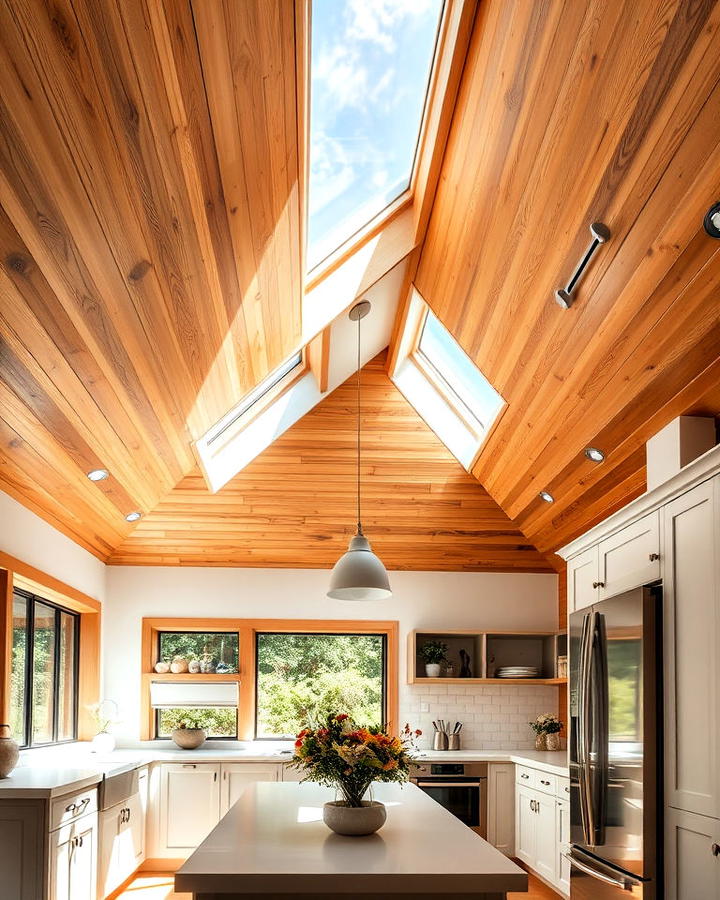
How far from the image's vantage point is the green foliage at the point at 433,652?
347 inches

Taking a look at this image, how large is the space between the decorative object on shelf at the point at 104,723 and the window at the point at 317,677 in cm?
126

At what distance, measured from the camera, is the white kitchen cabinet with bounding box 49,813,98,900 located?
5074 millimetres

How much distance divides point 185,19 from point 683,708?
10.2ft

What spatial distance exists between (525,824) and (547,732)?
1.14 metres

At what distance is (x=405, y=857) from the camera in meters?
3.39

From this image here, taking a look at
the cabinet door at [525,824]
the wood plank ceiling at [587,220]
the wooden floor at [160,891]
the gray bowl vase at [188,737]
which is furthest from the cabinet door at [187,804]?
the wood plank ceiling at [587,220]

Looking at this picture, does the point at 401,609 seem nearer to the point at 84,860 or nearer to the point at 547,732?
the point at 547,732

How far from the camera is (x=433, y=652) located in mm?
8820

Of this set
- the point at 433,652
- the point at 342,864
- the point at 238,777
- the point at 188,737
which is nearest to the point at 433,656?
the point at 433,652

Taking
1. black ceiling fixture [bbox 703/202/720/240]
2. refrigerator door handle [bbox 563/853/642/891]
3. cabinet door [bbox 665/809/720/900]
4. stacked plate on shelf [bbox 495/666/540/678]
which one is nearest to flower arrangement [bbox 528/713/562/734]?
stacked plate on shelf [bbox 495/666/540/678]

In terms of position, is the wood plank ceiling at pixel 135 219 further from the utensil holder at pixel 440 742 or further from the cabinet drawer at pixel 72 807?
the utensil holder at pixel 440 742

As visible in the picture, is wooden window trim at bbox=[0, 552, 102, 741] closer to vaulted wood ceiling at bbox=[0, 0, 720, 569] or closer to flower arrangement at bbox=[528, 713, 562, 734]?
vaulted wood ceiling at bbox=[0, 0, 720, 569]

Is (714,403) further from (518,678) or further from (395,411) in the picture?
(518,678)

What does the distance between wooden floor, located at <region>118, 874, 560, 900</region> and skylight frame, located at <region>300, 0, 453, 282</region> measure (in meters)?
4.33
